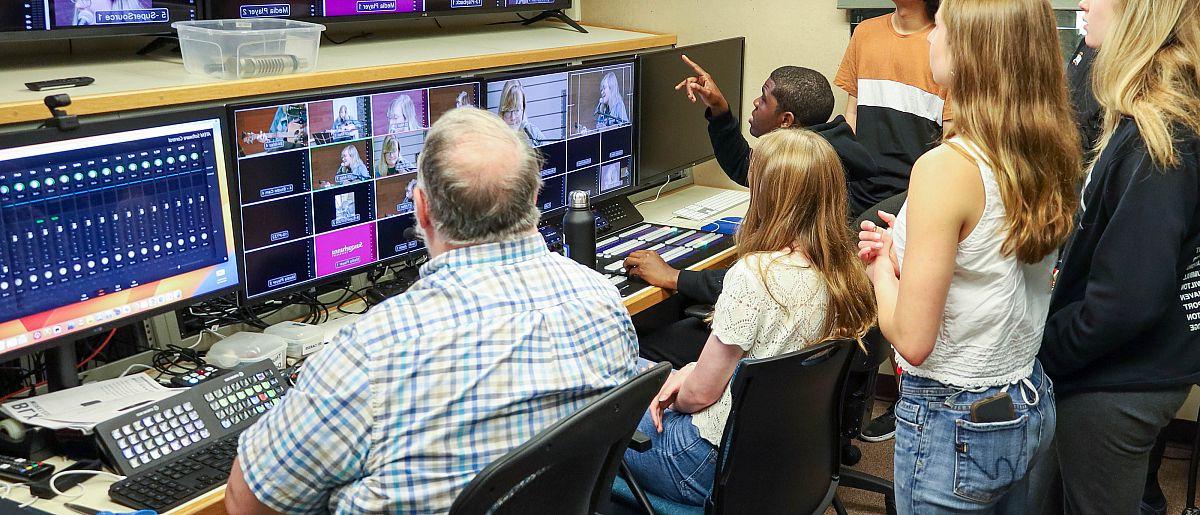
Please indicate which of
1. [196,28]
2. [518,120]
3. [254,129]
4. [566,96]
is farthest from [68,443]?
[566,96]

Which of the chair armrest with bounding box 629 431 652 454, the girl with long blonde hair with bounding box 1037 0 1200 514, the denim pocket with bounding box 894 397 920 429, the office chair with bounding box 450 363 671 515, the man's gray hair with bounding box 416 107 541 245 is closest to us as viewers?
the office chair with bounding box 450 363 671 515

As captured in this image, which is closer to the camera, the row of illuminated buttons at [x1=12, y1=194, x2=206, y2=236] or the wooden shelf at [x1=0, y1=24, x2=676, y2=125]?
the row of illuminated buttons at [x1=12, y1=194, x2=206, y2=236]

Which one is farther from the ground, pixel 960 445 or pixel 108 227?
pixel 108 227

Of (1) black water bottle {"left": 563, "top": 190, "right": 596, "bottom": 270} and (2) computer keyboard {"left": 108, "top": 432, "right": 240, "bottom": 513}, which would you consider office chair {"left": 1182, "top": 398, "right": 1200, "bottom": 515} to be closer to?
(1) black water bottle {"left": 563, "top": 190, "right": 596, "bottom": 270}

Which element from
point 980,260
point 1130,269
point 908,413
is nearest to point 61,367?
point 908,413

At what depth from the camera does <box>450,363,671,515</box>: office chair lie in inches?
46.4

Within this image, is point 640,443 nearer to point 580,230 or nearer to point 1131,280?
point 580,230

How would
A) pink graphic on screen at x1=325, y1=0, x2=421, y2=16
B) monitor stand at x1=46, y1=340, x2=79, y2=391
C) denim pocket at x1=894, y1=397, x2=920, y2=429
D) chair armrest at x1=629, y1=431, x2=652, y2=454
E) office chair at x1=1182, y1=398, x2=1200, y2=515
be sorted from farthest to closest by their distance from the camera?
office chair at x1=1182, y1=398, x2=1200, y2=515 < pink graphic on screen at x1=325, y1=0, x2=421, y2=16 < chair armrest at x1=629, y1=431, x2=652, y2=454 < monitor stand at x1=46, y1=340, x2=79, y2=391 < denim pocket at x1=894, y1=397, x2=920, y2=429

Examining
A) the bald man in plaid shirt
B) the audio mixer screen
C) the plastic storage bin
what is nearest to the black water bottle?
the plastic storage bin

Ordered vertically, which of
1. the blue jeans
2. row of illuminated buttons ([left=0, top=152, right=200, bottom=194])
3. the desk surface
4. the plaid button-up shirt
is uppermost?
row of illuminated buttons ([left=0, top=152, right=200, bottom=194])

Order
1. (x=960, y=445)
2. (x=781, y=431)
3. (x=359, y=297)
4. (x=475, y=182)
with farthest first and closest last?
1. (x=359, y=297)
2. (x=781, y=431)
3. (x=960, y=445)
4. (x=475, y=182)

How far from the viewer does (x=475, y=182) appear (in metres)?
1.37

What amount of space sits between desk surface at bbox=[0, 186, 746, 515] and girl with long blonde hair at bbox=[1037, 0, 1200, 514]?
1046 millimetres

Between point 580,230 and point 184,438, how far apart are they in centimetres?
115
